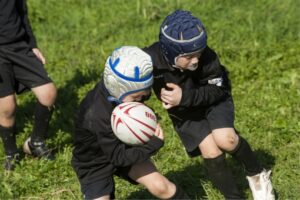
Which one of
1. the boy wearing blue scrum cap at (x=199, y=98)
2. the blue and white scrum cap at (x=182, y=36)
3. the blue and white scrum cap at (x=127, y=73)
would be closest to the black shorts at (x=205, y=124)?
the boy wearing blue scrum cap at (x=199, y=98)

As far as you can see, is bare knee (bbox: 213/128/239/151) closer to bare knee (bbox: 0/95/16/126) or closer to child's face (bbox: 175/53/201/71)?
child's face (bbox: 175/53/201/71)

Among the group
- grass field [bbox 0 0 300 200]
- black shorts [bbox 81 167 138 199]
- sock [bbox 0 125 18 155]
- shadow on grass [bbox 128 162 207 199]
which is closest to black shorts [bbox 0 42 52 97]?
sock [bbox 0 125 18 155]

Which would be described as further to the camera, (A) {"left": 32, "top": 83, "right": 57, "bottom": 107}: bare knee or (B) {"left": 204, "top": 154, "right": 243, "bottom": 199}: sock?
(A) {"left": 32, "top": 83, "right": 57, "bottom": 107}: bare knee

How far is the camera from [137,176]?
5234mm

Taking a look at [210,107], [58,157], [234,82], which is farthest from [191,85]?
[234,82]

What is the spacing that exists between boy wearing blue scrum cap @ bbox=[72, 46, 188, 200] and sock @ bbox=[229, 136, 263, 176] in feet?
2.31

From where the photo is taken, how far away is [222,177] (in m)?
5.71

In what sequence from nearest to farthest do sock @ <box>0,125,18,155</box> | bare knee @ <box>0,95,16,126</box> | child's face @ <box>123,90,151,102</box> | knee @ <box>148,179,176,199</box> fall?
child's face @ <box>123,90,151,102</box>
knee @ <box>148,179,176,199</box>
bare knee @ <box>0,95,16,126</box>
sock @ <box>0,125,18,155</box>

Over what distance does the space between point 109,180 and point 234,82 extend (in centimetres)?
339

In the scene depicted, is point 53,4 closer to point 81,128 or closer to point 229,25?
point 229,25

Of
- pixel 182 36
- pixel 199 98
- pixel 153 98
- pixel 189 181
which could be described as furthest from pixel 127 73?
pixel 153 98

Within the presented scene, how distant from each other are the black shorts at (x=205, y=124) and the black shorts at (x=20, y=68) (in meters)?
1.97

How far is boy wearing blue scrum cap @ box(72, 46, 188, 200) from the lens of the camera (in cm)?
485

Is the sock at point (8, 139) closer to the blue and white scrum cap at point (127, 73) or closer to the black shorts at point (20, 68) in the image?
the black shorts at point (20, 68)
